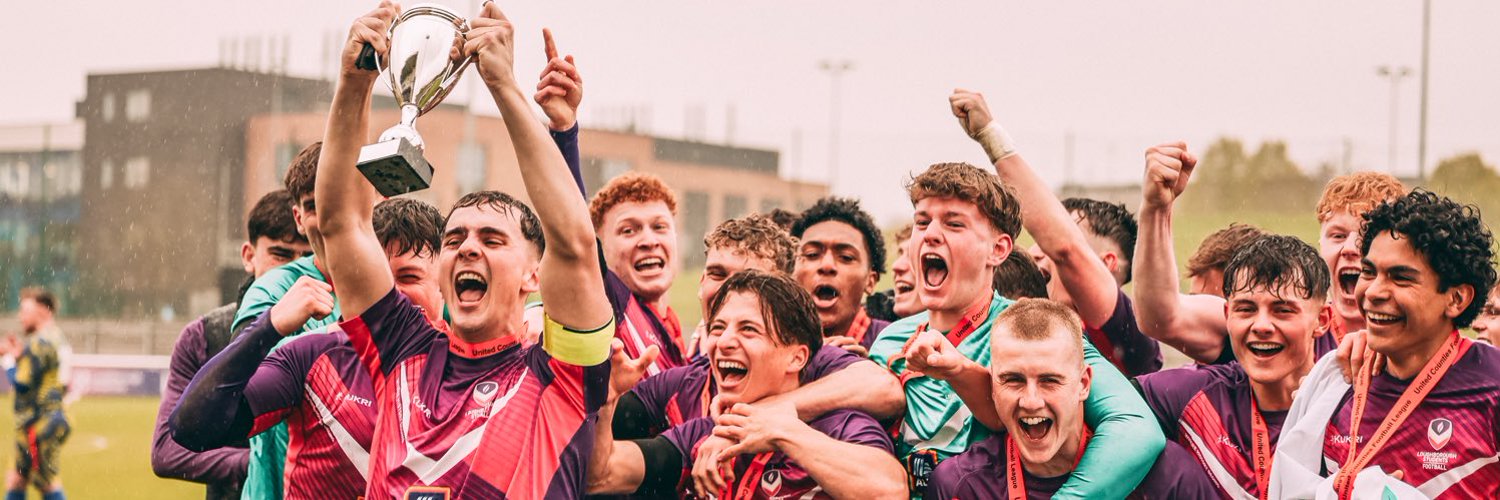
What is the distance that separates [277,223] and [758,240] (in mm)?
1908

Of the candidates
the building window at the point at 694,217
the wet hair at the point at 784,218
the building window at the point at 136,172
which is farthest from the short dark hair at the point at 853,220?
the building window at the point at 136,172

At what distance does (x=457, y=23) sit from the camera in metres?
3.64

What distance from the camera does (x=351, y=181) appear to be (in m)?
3.92

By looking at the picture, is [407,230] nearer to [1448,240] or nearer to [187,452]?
[187,452]

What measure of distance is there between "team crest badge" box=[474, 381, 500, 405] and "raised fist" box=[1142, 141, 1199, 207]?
2199 millimetres

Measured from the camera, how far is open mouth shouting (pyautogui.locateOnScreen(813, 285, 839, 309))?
5.78 m

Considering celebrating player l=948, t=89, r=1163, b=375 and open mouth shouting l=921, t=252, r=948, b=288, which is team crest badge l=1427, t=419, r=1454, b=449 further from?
open mouth shouting l=921, t=252, r=948, b=288

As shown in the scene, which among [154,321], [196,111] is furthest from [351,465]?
[196,111]

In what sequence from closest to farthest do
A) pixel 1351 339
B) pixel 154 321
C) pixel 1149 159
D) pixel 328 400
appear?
pixel 1351 339 → pixel 328 400 → pixel 1149 159 → pixel 154 321

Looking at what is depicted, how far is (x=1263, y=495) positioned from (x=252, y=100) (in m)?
33.1

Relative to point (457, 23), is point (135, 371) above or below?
below

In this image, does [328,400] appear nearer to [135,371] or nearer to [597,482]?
[597,482]

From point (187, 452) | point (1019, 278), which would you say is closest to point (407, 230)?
point (187, 452)

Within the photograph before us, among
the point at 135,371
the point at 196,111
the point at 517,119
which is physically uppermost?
the point at 196,111
